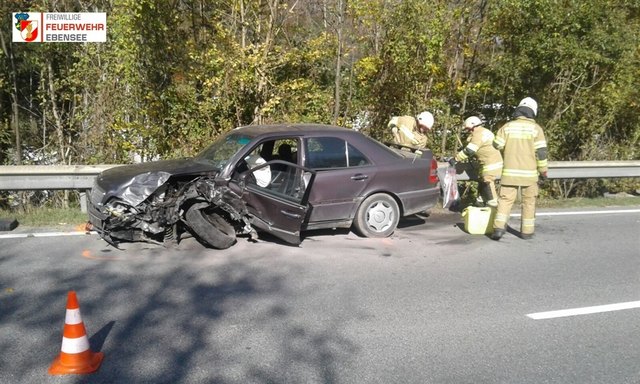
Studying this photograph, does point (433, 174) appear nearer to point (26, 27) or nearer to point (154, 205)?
point (154, 205)

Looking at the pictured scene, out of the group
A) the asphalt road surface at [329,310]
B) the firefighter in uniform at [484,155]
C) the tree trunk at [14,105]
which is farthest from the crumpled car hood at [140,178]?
the tree trunk at [14,105]

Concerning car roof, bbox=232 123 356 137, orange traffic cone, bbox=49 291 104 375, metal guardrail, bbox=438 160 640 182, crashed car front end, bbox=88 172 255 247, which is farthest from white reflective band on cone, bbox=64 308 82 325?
metal guardrail, bbox=438 160 640 182

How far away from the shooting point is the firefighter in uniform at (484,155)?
9398mm

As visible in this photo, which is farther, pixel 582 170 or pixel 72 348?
pixel 582 170

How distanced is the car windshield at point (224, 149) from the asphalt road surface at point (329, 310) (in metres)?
1.07

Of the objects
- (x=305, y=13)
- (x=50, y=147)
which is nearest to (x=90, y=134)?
(x=50, y=147)

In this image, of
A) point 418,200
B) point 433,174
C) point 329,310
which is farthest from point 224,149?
point 329,310

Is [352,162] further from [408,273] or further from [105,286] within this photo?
[105,286]

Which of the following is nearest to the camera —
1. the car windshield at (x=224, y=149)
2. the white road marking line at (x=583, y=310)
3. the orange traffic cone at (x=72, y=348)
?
the orange traffic cone at (x=72, y=348)

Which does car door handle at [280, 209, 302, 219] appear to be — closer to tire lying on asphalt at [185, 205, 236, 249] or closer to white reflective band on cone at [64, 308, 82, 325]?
tire lying on asphalt at [185, 205, 236, 249]

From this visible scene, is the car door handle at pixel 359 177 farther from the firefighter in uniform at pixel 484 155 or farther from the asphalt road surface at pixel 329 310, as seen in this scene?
the firefighter in uniform at pixel 484 155

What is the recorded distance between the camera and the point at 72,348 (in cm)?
394

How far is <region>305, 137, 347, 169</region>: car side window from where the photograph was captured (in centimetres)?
771

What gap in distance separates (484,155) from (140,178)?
18.4 feet
